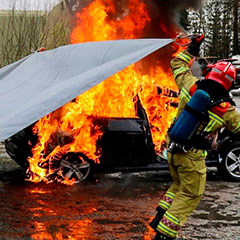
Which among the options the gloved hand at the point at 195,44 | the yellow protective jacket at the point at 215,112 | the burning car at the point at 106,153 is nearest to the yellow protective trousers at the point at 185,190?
the yellow protective jacket at the point at 215,112

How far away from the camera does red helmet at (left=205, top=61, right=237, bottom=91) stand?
4.69 meters

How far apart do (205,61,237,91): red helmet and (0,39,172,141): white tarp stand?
87 cm

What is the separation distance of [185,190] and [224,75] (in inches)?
48.2

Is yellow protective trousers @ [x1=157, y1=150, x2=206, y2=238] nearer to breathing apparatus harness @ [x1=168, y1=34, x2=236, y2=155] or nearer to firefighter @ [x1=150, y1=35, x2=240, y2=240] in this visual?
firefighter @ [x1=150, y1=35, x2=240, y2=240]

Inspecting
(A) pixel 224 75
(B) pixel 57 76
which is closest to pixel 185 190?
(A) pixel 224 75

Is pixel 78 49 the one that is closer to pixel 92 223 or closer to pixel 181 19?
pixel 92 223

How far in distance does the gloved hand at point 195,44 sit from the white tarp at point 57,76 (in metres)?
0.28

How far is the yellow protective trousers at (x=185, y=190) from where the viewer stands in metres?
4.69

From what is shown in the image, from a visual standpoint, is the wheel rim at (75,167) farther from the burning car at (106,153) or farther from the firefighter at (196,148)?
the firefighter at (196,148)

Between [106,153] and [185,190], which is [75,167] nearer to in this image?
[106,153]

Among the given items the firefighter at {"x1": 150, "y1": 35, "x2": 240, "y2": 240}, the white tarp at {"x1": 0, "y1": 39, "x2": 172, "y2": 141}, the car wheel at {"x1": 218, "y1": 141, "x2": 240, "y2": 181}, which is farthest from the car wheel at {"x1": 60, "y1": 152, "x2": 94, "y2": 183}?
the firefighter at {"x1": 150, "y1": 35, "x2": 240, "y2": 240}

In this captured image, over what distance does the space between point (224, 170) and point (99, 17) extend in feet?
14.4

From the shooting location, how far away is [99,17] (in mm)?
10312

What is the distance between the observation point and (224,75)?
4.69m
